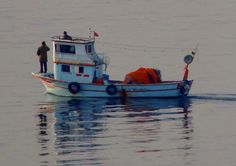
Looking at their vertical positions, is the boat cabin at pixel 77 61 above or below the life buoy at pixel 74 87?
above

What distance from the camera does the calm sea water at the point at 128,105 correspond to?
64.6 meters

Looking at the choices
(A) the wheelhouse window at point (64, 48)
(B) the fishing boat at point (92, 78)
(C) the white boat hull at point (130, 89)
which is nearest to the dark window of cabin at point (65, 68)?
(B) the fishing boat at point (92, 78)

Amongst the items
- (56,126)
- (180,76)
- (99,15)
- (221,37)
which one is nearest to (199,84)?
(180,76)

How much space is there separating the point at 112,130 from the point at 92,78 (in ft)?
43.0

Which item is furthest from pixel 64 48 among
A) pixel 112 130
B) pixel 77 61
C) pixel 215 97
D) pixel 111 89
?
pixel 112 130

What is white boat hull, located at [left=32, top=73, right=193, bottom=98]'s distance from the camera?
82.0 m

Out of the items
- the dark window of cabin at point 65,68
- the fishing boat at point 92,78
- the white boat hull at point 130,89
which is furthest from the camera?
the dark window of cabin at point 65,68

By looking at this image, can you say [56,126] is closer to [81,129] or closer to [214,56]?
[81,129]

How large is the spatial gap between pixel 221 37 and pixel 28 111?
4017cm

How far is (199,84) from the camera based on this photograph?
88750 millimetres

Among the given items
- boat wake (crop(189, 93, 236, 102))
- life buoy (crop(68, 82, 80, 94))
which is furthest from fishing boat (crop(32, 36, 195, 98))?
boat wake (crop(189, 93, 236, 102))

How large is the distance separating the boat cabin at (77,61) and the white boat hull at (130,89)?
61 centimetres

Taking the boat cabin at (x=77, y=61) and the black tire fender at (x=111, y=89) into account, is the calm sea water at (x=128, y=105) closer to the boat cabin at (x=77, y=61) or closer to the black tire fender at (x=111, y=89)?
the black tire fender at (x=111, y=89)

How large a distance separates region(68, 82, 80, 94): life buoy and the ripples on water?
24.7 inches
